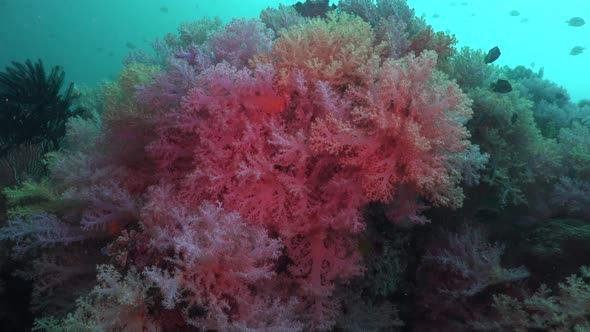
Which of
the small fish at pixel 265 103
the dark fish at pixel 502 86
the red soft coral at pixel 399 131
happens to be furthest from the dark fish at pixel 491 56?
the small fish at pixel 265 103

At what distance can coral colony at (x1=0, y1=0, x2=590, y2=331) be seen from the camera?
245 centimetres

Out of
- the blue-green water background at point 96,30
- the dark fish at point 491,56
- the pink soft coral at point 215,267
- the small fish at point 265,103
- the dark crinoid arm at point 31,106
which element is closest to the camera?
the pink soft coral at point 215,267

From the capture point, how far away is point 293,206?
282cm

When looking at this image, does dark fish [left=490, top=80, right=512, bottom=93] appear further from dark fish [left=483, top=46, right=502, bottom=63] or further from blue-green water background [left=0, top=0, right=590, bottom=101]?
blue-green water background [left=0, top=0, right=590, bottom=101]

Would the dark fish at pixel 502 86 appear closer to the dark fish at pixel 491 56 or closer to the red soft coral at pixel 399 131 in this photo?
the dark fish at pixel 491 56

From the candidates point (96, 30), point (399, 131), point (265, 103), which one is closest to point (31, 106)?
point (265, 103)

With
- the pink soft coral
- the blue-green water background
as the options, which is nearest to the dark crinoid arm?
the pink soft coral

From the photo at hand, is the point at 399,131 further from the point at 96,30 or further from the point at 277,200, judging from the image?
the point at 96,30

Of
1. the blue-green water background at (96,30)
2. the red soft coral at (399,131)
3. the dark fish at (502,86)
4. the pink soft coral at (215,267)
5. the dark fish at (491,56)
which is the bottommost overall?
the pink soft coral at (215,267)

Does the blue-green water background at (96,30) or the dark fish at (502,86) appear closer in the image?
the dark fish at (502,86)

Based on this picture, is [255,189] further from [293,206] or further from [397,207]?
[397,207]

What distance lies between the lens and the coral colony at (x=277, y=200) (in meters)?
2.45

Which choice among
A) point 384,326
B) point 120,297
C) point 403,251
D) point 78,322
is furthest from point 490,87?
point 78,322

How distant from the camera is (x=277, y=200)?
2.84m
